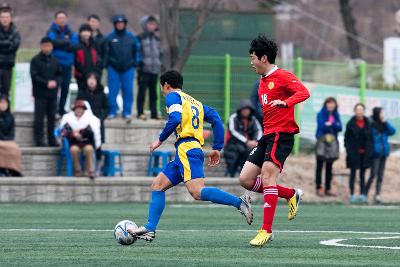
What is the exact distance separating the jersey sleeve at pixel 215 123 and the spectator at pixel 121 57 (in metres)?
11.4

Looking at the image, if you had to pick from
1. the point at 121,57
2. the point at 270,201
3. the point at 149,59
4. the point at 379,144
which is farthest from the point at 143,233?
the point at 379,144

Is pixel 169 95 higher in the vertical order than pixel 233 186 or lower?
higher

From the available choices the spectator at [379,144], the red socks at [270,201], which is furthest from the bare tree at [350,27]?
the red socks at [270,201]

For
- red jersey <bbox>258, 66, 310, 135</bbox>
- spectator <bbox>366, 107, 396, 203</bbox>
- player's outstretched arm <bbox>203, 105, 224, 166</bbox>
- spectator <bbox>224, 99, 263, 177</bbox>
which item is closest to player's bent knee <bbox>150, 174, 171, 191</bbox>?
player's outstretched arm <bbox>203, 105, 224, 166</bbox>

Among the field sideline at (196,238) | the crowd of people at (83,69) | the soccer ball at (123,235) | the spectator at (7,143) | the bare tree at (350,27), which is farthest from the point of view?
the bare tree at (350,27)

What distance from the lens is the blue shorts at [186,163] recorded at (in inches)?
556

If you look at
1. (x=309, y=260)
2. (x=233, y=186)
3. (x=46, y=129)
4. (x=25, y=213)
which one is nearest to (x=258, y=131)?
(x=233, y=186)

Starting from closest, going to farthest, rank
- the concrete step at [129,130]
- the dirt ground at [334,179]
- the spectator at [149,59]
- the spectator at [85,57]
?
the spectator at [85,57], the spectator at [149,59], the concrete step at [129,130], the dirt ground at [334,179]

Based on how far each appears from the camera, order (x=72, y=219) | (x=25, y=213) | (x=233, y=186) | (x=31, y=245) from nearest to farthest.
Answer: (x=31, y=245) < (x=72, y=219) < (x=25, y=213) < (x=233, y=186)

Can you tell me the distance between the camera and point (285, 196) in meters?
14.8

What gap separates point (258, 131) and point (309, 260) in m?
14.2

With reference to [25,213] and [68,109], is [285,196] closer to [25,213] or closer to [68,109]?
[25,213]

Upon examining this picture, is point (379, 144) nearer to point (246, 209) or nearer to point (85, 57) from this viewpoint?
point (85, 57)

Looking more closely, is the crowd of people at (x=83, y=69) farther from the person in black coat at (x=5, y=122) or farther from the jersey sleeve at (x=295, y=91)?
the jersey sleeve at (x=295, y=91)
